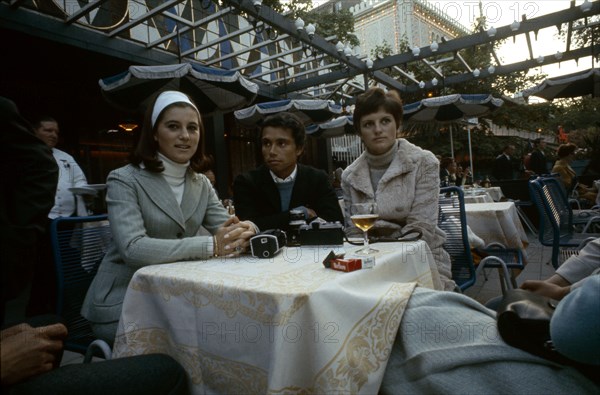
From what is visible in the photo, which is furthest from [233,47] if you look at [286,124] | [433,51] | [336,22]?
[286,124]

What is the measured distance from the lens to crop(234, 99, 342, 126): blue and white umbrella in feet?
21.7

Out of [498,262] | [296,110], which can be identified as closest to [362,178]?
[498,262]

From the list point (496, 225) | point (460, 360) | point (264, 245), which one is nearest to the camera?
point (460, 360)

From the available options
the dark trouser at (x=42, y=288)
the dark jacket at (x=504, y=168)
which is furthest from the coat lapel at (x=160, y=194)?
the dark jacket at (x=504, y=168)

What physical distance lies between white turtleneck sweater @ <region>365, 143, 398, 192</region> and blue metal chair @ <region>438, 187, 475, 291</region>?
441mm

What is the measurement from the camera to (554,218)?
2.86 meters

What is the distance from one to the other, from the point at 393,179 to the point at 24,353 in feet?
5.85

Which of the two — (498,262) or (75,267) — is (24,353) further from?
(498,262)

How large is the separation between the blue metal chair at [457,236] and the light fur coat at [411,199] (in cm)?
22

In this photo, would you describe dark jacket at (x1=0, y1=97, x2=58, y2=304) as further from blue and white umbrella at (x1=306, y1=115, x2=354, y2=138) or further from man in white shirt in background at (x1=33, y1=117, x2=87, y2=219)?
blue and white umbrella at (x1=306, y1=115, x2=354, y2=138)

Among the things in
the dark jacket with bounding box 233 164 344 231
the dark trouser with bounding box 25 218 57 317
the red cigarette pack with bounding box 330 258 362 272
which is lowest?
the dark trouser with bounding box 25 218 57 317

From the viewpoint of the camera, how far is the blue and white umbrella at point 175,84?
4.57 metres

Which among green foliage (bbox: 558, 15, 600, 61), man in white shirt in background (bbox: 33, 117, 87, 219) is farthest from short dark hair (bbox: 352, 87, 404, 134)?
green foliage (bbox: 558, 15, 600, 61)

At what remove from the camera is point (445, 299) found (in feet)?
2.86
